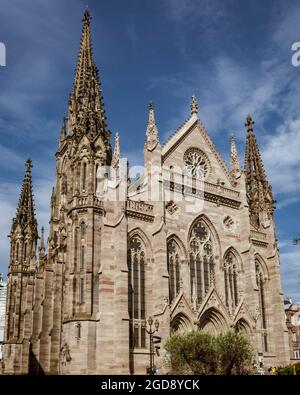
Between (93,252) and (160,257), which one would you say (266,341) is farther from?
(93,252)

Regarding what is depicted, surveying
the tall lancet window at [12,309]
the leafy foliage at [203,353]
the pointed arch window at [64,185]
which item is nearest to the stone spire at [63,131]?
the pointed arch window at [64,185]

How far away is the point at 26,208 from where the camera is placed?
58938mm

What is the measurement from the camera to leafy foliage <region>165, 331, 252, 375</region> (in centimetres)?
3058

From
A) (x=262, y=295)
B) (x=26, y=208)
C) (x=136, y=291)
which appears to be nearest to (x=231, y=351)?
(x=136, y=291)

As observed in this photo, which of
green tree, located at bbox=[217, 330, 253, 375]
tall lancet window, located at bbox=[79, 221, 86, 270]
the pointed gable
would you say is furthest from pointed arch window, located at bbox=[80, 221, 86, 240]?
green tree, located at bbox=[217, 330, 253, 375]

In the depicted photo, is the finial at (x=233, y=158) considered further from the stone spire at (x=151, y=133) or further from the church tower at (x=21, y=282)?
the church tower at (x=21, y=282)

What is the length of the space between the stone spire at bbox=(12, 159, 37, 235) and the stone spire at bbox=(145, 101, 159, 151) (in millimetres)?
23440

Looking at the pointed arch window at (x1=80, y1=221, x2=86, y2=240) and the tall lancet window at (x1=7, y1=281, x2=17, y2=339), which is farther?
the tall lancet window at (x1=7, y1=281, x2=17, y2=339)

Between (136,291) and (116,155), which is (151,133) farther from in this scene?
(136,291)

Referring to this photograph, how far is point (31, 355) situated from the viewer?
45.3 meters

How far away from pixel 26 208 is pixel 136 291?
2754cm

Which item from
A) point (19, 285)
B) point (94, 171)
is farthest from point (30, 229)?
point (94, 171)

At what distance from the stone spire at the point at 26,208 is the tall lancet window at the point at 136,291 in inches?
946

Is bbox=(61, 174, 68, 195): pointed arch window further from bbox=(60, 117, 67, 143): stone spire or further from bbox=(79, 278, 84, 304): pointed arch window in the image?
bbox=(79, 278, 84, 304): pointed arch window
